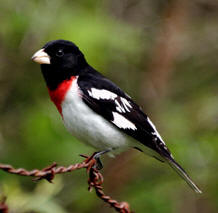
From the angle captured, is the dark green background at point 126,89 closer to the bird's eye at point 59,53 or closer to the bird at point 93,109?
the bird at point 93,109

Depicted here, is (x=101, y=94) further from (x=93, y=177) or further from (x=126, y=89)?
(x=126, y=89)

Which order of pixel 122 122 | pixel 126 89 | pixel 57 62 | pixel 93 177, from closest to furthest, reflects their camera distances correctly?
pixel 93 177, pixel 122 122, pixel 57 62, pixel 126 89

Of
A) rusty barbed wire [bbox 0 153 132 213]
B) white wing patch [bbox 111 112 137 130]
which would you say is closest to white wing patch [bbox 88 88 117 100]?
white wing patch [bbox 111 112 137 130]

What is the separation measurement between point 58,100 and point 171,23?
8.96 ft

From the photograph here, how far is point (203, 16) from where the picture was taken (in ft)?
18.9

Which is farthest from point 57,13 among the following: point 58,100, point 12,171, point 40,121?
point 12,171

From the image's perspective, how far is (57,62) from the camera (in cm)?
314

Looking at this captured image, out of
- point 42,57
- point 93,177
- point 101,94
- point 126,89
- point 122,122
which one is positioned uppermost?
point 42,57

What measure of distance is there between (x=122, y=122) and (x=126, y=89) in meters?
2.45

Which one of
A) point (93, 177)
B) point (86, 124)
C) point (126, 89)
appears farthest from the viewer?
point (126, 89)

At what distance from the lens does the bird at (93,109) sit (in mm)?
2949

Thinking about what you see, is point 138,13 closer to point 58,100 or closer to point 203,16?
point 203,16

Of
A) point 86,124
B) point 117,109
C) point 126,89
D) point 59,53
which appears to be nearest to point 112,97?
point 117,109

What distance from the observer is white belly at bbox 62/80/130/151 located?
2916 millimetres
